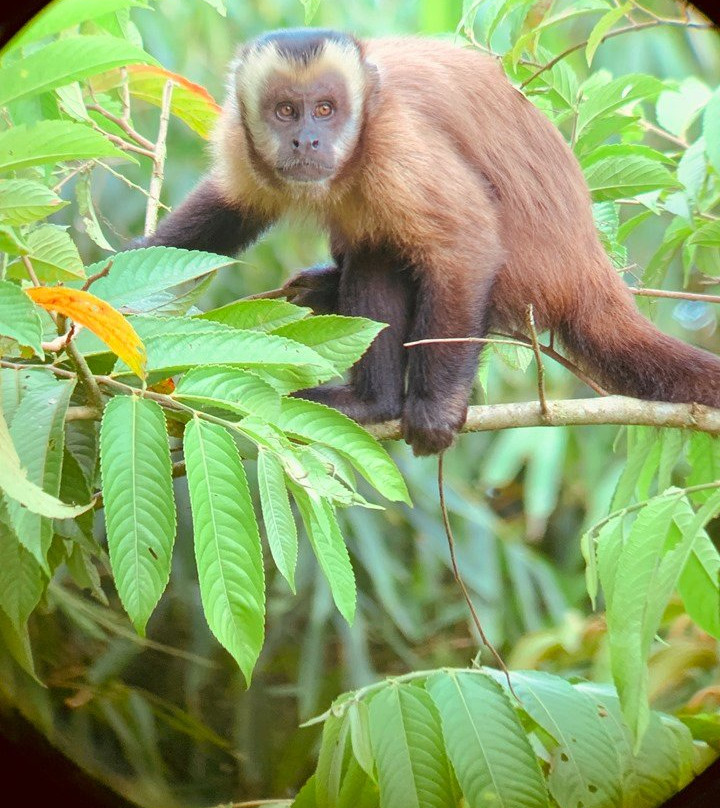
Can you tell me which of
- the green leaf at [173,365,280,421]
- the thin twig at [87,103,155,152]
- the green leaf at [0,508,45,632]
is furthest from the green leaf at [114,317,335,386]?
the thin twig at [87,103,155,152]

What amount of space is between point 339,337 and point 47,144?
1.32 feet

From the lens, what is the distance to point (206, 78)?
9.28ft

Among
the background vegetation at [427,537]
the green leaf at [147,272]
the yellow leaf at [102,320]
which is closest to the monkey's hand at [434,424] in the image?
the background vegetation at [427,537]

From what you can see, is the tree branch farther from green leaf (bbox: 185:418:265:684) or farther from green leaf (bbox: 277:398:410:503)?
green leaf (bbox: 185:418:265:684)

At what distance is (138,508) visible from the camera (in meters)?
0.97

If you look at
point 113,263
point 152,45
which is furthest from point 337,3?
point 113,263

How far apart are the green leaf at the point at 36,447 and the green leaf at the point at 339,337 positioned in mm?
296

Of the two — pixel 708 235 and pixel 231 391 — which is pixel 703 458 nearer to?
pixel 708 235

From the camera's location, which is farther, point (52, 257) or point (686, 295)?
point (686, 295)

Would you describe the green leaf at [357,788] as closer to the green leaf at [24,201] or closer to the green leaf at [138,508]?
the green leaf at [138,508]

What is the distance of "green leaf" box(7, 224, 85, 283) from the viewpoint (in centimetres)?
112

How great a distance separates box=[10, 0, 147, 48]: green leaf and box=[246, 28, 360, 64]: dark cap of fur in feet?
2.77

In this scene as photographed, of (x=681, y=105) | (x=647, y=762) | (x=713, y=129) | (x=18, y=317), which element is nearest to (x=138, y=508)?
(x=18, y=317)

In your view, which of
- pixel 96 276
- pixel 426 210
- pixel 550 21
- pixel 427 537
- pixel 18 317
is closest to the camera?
pixel 18 317
